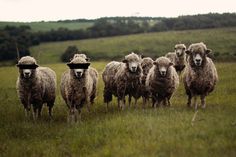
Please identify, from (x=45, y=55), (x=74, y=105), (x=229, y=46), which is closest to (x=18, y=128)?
(x=74, y=105)

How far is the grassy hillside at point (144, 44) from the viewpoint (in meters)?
60.6

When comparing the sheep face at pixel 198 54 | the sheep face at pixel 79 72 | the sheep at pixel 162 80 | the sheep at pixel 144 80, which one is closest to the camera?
the sheep face at pixel 79 72

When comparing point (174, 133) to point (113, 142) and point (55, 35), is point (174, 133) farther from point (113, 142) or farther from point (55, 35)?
point (55, 35)

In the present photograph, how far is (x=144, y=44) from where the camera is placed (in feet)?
226

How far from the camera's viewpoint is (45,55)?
6962 centimetres

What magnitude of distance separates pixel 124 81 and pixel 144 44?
52.3 meters

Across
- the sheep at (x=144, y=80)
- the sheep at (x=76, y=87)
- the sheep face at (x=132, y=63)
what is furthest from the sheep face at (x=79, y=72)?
the sheep at (x=144, y=80)

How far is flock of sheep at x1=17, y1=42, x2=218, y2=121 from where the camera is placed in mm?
14781

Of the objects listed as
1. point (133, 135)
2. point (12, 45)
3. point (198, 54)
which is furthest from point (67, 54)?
point (133, 135)

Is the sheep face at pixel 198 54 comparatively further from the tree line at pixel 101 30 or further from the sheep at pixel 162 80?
the tree line at pixel 101 30

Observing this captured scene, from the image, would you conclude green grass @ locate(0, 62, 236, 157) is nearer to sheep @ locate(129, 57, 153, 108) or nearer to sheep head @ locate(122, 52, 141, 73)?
sheep head @ locate(122, 52, 141, 73)

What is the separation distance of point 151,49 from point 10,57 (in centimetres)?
2309

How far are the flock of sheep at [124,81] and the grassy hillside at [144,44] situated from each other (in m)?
40.3

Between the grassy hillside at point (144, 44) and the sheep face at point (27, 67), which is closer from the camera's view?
the sheep face at point (27, 67)
